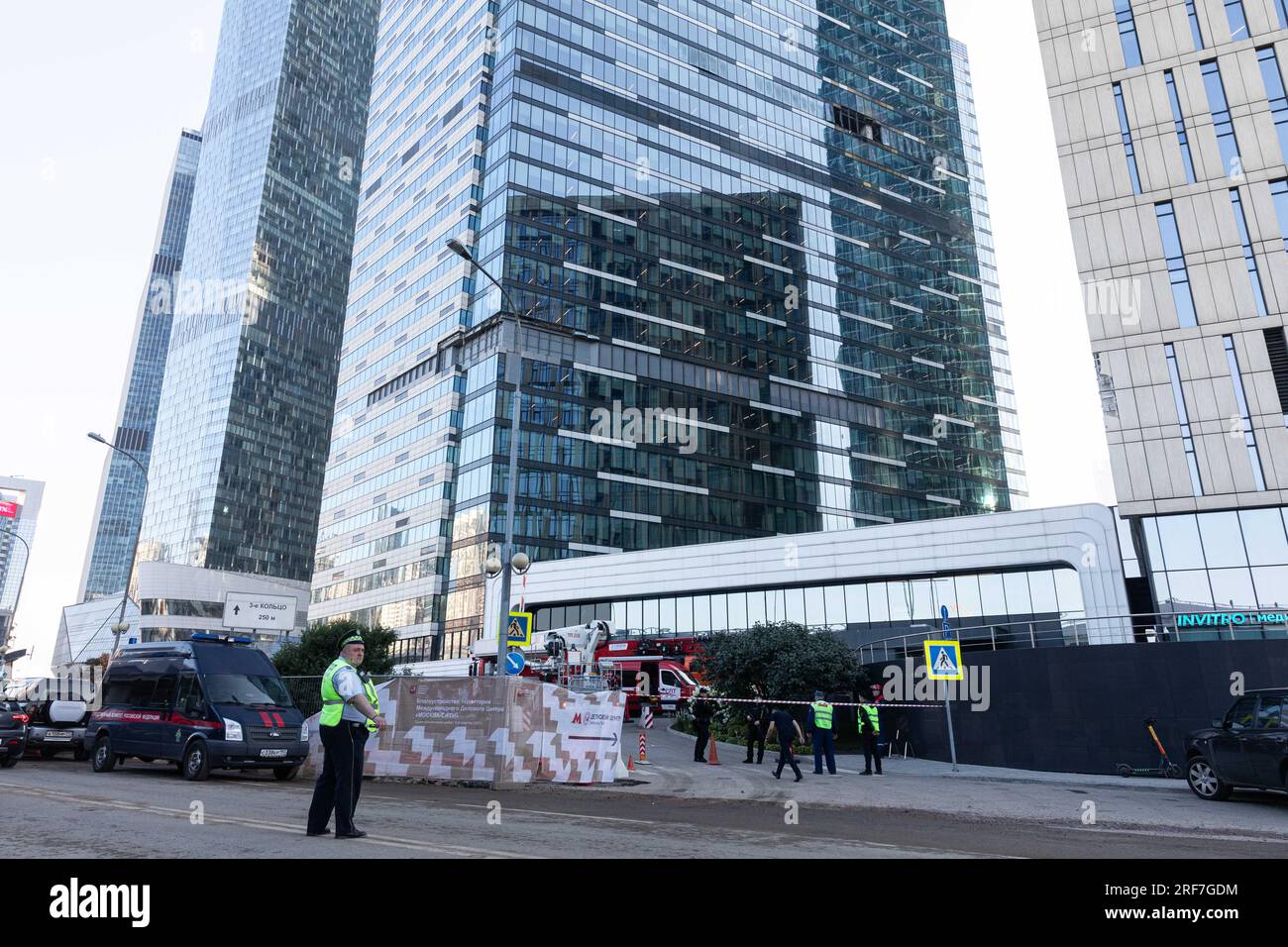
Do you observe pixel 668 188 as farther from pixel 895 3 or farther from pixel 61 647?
pixel 61 647

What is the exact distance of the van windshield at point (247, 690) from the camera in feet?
48.5

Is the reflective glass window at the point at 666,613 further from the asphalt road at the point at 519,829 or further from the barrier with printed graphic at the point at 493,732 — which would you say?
the asphalt road at the point at 519,829

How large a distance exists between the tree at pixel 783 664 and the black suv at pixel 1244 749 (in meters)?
12.4

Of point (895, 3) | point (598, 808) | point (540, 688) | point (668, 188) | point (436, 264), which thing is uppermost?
point (895, 3)

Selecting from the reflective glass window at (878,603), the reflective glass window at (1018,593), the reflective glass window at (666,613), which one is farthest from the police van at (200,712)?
the reflective glass window at (666,613)

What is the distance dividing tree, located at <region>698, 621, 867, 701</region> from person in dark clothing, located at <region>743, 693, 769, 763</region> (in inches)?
74.0

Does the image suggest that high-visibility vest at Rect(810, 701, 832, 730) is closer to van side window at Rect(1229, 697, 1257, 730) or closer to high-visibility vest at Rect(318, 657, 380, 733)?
van side window at Rect(1229, 697, 1257, 730)

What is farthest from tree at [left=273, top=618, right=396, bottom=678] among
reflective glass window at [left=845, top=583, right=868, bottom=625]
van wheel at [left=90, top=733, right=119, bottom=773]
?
reflective glass window at [left=845, top=583, right=868, bottom=625]

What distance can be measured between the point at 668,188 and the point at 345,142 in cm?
11837

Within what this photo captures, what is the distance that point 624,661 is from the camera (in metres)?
37.6

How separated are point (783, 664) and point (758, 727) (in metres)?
4.55
